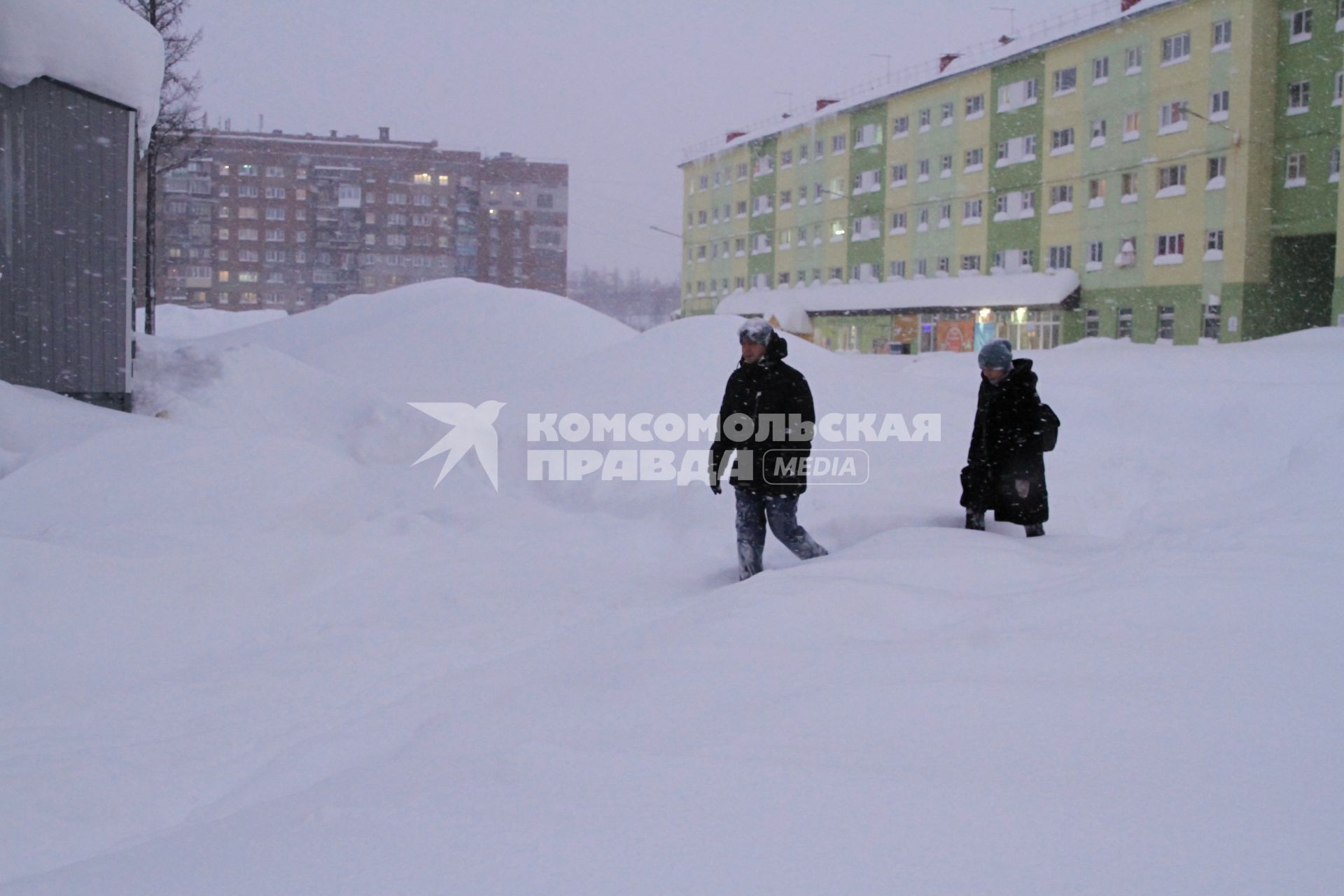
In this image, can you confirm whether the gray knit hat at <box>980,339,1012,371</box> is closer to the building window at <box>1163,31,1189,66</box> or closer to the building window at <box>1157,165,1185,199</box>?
the building window at <box>1157,165,1185,199</box>

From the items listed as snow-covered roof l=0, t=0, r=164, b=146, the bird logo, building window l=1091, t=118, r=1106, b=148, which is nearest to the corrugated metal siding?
snow-covered roof l=0, t=0, r=164, b=146

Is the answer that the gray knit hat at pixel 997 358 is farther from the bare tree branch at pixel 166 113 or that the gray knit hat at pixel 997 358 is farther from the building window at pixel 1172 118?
the building window at pixel 1172 118

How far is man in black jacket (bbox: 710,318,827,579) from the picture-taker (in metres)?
6.02

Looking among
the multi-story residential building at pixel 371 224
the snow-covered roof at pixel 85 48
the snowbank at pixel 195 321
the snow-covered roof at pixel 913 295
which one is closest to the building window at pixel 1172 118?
the snow-covered roof at pixel 913 295

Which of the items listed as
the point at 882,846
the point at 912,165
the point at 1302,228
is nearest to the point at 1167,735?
the point at 882,846

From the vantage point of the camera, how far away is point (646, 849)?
7.11ft

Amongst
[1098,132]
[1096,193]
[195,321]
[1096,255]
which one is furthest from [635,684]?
[1098,132]

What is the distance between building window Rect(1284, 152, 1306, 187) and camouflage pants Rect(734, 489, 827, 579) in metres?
33.2

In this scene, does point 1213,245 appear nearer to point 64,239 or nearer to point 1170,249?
point 1170,249

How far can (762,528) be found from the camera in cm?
631

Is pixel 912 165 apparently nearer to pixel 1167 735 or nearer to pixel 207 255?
pixel 1167 735

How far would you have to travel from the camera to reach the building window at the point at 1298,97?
A: 104 feet

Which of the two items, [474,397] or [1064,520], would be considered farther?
[474,397]

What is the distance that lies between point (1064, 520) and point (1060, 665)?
532 centimetres
